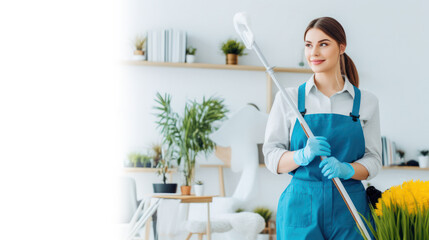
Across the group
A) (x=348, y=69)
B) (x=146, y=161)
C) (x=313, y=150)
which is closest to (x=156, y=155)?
(x=146, y=161)

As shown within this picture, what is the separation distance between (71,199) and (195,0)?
232 cm

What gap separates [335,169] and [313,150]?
0.26 ft

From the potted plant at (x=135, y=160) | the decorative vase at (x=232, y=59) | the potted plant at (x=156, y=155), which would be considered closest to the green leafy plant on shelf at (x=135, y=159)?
the potted plant at (x=135, y=160)

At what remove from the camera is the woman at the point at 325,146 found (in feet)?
4.82

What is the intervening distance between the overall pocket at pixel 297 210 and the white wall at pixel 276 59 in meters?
3.39

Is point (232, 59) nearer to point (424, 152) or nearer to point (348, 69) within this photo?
point (424, 152)

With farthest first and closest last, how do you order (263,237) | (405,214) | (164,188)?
(263,237) < (164,188) < (405,214)

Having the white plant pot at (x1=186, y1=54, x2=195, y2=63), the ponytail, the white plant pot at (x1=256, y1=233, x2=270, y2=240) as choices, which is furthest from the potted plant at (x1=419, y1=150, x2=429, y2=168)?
the ponytail

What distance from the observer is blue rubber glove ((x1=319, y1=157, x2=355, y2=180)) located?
4.57 feet

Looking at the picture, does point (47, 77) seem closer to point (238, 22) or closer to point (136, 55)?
point (136, 55)

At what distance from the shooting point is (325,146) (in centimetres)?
143

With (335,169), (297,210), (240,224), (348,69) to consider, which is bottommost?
(240,224)

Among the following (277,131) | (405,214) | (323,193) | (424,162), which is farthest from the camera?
(424,162)

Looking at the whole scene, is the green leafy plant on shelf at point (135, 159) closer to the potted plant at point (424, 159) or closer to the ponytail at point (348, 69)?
the potted plant at point (424, 159)
